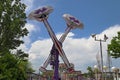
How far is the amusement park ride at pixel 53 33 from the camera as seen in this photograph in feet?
177

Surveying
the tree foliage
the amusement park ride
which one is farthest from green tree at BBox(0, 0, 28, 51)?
the amusement park ride

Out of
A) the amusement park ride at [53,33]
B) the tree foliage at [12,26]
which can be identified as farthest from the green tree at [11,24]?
Result: the amusement park ride at [53,33]

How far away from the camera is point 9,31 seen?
4259cm

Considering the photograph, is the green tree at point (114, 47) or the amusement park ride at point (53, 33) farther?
the amusement park ride at point (53, 33)

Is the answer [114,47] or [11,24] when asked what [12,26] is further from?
[114,47]

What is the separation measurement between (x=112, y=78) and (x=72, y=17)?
17255 mm

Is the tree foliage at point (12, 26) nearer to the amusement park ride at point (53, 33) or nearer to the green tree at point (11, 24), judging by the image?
the green tree at point (11, 24)

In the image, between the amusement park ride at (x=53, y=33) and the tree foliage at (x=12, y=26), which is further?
the amusement park ride at (x=53, y=33)

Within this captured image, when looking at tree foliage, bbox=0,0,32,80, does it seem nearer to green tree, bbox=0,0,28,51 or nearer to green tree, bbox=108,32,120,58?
green tree, bbox=0,0,28,51

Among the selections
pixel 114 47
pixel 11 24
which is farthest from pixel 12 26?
pixel 114 47

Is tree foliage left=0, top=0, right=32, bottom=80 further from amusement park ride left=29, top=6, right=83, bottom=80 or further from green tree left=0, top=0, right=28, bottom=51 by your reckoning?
amusement park ride left=29, top=6, right=83, bottom=80

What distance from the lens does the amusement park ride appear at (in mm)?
53819

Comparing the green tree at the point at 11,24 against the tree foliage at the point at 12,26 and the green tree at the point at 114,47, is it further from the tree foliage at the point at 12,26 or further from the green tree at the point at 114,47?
the green tree at the point at 114,47

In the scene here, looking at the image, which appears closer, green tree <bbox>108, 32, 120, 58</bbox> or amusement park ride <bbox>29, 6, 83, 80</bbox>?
green tree <bbox>108, 32, 120, 58</bbox>
